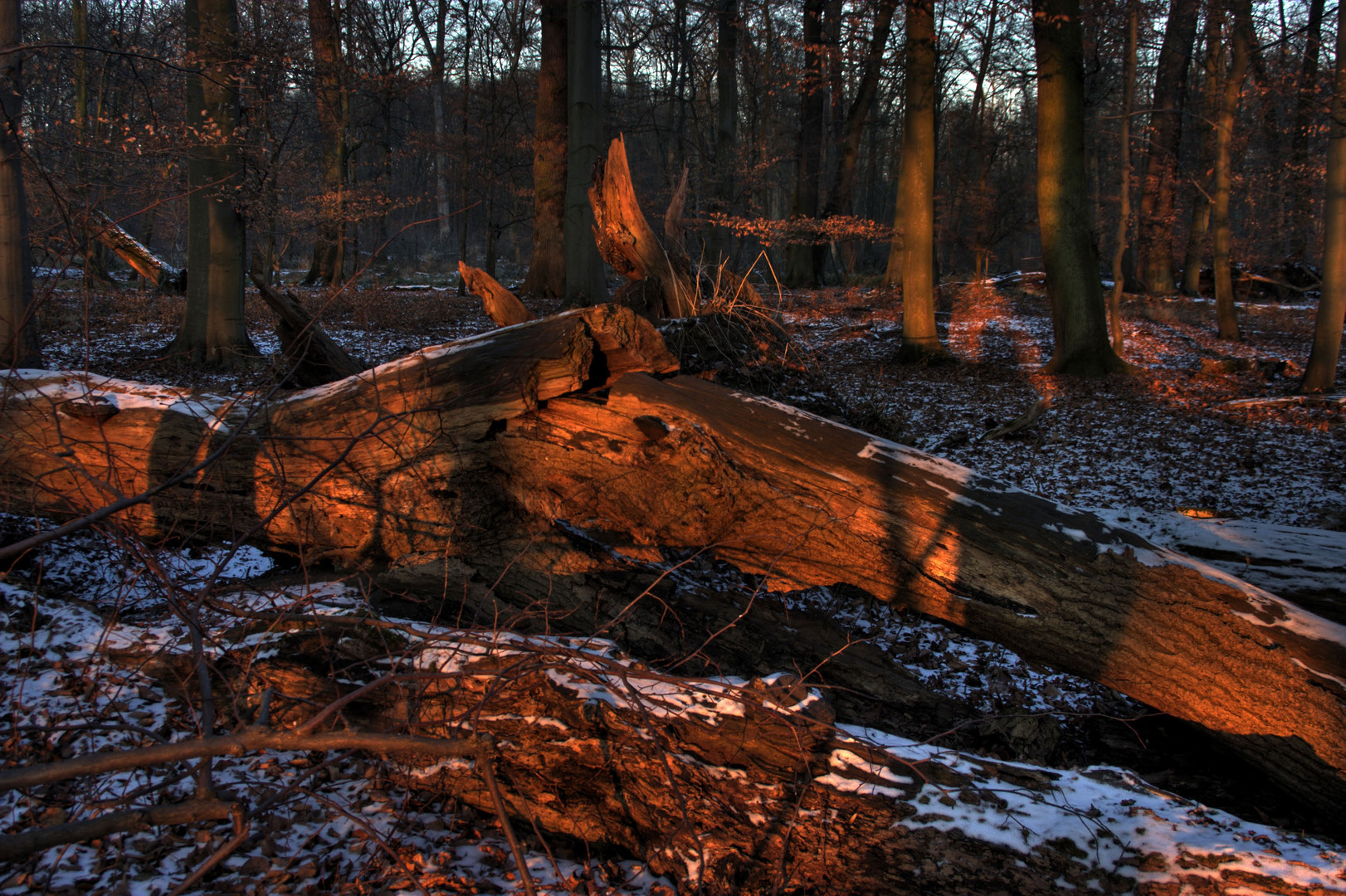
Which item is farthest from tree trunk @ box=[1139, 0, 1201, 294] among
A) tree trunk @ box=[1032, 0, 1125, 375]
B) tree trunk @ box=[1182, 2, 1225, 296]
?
tree trunk @ box=[1032, 0, 1125, 375]

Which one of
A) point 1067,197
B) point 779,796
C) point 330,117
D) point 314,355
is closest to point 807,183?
point 1067,197

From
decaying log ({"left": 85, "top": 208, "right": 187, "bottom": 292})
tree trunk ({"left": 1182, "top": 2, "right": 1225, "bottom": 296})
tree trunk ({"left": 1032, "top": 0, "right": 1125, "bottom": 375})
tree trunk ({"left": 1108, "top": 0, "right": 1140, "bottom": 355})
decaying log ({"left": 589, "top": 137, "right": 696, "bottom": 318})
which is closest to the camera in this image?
decaying log ({"left": 589, "top": 137, "right": 696, "bottom": 318})

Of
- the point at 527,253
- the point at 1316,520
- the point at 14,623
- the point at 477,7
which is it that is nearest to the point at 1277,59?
the point at 1316,520

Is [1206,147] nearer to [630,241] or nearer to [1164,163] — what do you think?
[1164,163]

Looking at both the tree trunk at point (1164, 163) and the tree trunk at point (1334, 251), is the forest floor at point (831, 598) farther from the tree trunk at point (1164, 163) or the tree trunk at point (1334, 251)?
the tree trunk at point (1164, 163)

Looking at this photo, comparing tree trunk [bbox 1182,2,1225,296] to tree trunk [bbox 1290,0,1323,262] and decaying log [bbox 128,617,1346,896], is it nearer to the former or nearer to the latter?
tree trunk [bbox 1290,0,1323,262]

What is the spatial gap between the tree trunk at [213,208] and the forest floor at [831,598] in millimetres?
514

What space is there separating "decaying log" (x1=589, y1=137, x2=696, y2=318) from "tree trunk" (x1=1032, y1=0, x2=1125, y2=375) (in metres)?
5.61

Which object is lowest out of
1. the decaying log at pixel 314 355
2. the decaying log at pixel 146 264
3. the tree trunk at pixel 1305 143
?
the decaying log at pixel 314 355

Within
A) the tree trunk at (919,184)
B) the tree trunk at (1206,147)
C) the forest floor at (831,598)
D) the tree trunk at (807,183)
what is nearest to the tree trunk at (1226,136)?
the tree trunk at (1206,147)

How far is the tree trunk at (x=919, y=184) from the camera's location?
9.54m

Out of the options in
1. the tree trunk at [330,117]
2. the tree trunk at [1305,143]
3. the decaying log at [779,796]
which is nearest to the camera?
the decaying log at [779,796]

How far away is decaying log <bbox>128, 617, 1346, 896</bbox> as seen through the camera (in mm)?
2205

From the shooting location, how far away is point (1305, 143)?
14.0m
